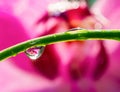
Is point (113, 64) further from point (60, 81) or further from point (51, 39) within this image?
point (51, 39)

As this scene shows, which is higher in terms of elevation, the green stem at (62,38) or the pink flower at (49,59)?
the pink flower at (49,59)

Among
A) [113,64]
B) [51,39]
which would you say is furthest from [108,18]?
[51,39]

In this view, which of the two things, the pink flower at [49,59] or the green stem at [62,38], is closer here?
the green stem at [62,38]

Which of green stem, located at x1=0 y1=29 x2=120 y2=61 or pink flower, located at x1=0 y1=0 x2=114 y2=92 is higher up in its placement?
pink flower, located at x1=0 y1=0 x2=114 y2=92

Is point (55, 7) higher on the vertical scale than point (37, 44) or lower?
higher

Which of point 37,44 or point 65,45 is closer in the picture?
point 37,44

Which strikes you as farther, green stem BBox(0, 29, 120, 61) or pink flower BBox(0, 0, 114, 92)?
pink flower BBox(0, 0, 114, 92)

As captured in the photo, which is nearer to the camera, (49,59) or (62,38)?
(62,38)

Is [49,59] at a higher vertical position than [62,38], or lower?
higher
